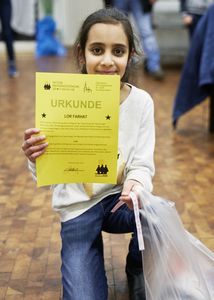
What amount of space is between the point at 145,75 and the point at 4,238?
3779 mm

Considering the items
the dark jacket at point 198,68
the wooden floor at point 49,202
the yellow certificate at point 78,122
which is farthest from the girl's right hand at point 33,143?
the dark jacket at point 198,68

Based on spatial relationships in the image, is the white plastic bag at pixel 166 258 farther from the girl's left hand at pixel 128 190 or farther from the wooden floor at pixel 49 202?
the wooden floor at pixel 49 202

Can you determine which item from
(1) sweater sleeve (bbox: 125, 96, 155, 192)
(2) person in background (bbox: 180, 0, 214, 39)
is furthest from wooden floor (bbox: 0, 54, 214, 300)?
(2) person in background (bbox: 180, 0, 214, 39)

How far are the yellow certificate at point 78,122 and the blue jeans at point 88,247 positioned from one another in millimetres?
170

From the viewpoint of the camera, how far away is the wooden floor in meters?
1.86

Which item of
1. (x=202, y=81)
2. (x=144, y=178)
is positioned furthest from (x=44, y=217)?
(x=202, y=81)

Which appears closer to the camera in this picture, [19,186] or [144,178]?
[144,178]

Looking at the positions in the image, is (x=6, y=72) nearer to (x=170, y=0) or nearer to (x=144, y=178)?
(x=170, y=0)

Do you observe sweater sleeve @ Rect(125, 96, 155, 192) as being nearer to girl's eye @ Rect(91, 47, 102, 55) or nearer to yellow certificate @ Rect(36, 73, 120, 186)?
yellow certificate @ Rect(36, 73, 120, 186)

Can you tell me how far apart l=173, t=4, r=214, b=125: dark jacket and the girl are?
1.66m

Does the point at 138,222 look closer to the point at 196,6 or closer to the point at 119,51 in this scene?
the point at 119,51

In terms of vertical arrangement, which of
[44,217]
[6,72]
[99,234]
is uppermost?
[99,234]

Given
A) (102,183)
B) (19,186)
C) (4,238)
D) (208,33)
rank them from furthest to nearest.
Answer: (208,33)
(19,186)
(4,238)
(102,183)

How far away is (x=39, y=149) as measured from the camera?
1410 millimetres
